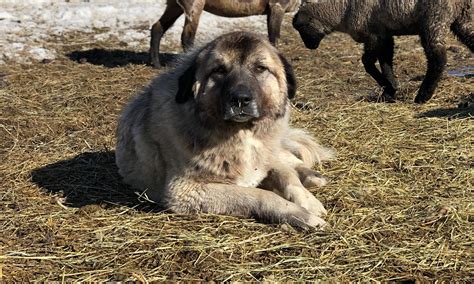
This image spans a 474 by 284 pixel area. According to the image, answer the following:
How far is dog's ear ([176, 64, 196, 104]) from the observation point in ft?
15.5

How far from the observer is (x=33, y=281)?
147 inches

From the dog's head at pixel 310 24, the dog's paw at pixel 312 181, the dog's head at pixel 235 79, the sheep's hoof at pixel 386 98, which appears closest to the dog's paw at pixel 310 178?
the dog's paw at pixel 312 181

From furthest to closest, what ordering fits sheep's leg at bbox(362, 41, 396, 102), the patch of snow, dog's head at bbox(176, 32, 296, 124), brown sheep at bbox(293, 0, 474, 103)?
the patch of snow < sheep's leg at bbox(362, 41, 396, 102) < brown sheep at bbox(293, 0, 474, 103) < dog's head at bbox(176, 32, 296, 124)

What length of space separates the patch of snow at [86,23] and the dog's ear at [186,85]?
722 centimetres

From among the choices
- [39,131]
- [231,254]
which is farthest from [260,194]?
[39,131]

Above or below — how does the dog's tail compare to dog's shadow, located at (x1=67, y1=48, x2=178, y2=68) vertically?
above

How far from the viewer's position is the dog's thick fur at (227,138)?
176 inches

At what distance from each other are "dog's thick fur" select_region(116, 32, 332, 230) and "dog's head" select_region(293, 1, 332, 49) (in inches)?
174

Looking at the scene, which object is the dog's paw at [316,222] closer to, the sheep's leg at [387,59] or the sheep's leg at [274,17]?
the sheep's leg at [387,59]

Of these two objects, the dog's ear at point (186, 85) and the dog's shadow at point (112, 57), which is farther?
the dog's shadow at point (112, 57)

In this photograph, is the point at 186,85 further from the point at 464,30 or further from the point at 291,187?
the point at 464,30

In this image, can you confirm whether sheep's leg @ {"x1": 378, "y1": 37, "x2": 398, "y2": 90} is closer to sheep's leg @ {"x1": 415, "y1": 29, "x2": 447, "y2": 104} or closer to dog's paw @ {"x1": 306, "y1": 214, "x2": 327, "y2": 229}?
sheep's leg @ {"x1": 415, "y1": 29, "x2": 447, "y2": 104}

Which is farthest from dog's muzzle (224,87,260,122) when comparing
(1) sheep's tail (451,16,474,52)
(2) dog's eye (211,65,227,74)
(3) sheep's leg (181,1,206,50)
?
(3) sheep's leg (181,1,206,50)

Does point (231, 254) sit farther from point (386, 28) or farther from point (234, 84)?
point (386, 28)
